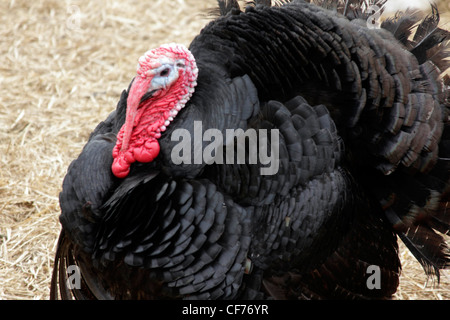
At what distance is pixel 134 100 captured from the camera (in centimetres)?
297

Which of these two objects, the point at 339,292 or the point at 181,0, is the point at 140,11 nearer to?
the point at 181,0

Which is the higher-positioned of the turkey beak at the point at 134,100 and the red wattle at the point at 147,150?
the turkey beak at the point at 134,100

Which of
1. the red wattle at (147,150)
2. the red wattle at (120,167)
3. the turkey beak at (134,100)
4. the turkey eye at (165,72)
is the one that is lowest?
the red wattle at (120,167)

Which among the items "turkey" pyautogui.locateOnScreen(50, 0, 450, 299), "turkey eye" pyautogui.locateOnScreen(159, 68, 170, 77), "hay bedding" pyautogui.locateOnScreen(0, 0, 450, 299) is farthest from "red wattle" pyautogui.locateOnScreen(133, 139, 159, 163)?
"hay bedding" pyautogui.locateOnScreen(0, 0, 450, 299)

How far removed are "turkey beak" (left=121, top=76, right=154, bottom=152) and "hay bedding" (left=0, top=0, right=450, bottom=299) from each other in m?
1.65

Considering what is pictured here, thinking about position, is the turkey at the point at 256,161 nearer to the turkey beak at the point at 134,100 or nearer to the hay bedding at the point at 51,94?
the turkey beak at the point at 134,100

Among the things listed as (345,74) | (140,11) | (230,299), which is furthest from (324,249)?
(140,11)

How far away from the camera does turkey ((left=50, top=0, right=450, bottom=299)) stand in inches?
115

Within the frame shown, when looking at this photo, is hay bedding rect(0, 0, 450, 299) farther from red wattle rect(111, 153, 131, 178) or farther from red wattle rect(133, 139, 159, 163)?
red wattle rect(133, 139, 159, 163)

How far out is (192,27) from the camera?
24.7ft

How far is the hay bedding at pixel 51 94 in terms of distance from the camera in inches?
173

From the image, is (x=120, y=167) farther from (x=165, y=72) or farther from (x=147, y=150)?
(x=165, y=72)

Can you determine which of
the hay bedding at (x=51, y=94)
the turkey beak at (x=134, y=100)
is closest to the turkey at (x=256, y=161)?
A: the turkey beak at (x=134, y=100)

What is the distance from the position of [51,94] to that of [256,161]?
12.8ft
